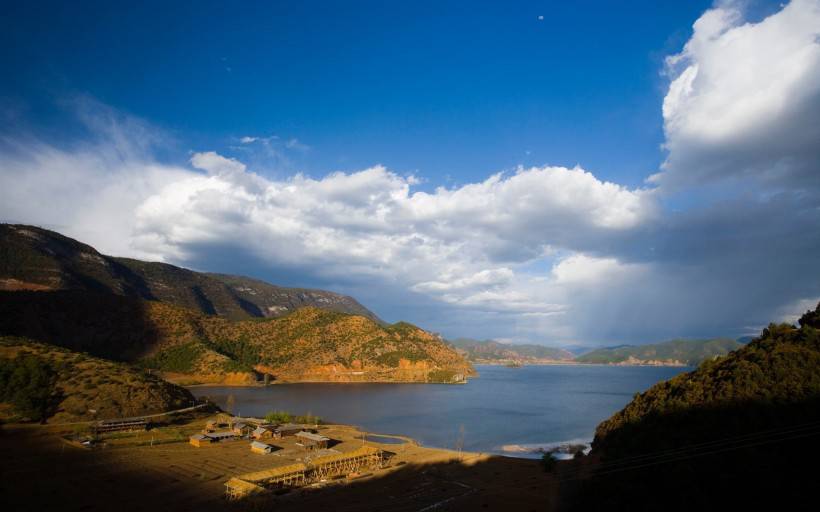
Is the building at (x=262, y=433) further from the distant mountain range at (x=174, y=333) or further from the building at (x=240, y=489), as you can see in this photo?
the distant mountain range at (x=174, y=333)

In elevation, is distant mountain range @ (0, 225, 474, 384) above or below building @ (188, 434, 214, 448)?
above

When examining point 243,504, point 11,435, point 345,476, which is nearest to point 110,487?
point 243,504

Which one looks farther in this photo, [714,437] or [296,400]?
[296,400]

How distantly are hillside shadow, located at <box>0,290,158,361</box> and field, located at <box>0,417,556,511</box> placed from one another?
80.1m

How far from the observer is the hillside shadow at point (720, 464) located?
1572 cm

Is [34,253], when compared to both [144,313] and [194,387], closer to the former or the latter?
[144,313]

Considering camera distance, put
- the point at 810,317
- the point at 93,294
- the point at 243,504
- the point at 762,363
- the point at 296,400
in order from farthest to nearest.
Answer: the point at 93,294
the point at 296,400
the point at 243,504
the point at 810,317
the point at 762,363

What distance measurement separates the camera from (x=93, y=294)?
13738cm

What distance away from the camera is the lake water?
65812mm

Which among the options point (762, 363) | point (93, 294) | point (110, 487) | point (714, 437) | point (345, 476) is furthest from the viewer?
point (93, 294)

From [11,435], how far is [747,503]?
2565 inches

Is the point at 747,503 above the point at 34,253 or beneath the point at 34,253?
beneath

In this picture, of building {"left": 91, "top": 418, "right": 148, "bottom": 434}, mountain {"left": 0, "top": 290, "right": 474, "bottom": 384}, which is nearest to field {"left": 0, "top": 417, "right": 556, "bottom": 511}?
building {"left": 91, "top": 418, "right": 148, "bottom": 434}

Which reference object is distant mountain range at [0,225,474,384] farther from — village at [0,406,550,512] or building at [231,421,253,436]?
village at [0,406,550,512]
